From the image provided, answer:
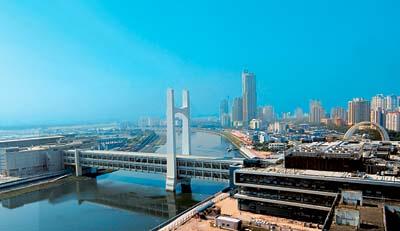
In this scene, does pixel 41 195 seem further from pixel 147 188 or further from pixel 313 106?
pixel 313 106

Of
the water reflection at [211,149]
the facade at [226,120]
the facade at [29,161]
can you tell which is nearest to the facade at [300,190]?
the facade at [29,161]

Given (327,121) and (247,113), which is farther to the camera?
(247,113)

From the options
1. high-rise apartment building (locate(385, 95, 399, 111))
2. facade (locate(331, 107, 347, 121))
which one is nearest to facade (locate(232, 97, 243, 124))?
facade (locate(331, 107, 347, 121))


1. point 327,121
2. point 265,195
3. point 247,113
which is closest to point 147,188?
point 265,195

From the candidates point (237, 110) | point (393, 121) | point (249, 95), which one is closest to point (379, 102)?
point (393, 121)

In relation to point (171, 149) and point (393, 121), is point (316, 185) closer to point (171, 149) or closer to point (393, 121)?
point (171, 149)

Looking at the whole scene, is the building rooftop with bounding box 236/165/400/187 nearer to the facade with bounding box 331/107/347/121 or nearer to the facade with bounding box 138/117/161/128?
the facade with bounding box 331/107/347/121

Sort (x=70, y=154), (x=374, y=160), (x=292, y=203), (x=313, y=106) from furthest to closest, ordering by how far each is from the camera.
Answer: (x=313, y=106)
(x=70, y=154)
(x=374, y=160)
(x=292, y=203)
